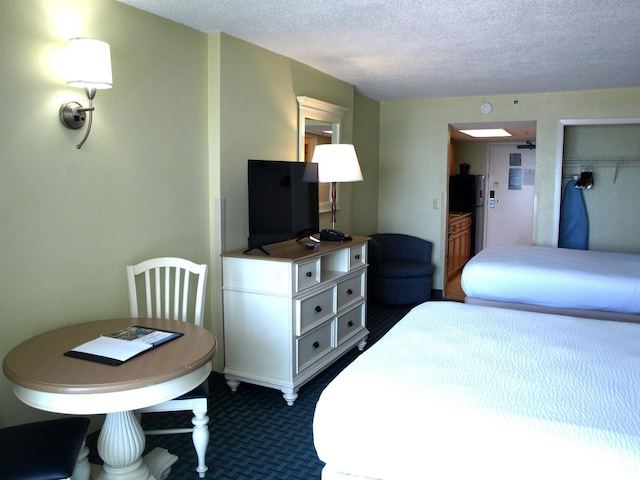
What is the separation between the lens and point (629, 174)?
574 cm

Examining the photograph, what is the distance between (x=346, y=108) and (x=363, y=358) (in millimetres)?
3273

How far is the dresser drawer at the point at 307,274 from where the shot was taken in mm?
3312

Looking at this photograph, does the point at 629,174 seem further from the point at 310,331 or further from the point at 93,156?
the point at 93,156

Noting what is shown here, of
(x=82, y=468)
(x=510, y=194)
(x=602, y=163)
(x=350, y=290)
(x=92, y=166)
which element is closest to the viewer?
(x=82, y=468)

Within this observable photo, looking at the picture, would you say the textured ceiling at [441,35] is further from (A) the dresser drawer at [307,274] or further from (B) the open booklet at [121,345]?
(B) the open booklet at [121,345]

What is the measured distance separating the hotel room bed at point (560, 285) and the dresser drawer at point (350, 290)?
788 mm

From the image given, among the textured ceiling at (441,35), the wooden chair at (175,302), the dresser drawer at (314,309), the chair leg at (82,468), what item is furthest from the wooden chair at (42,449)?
the textured ceiling at (441,35)

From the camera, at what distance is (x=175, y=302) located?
289 cm

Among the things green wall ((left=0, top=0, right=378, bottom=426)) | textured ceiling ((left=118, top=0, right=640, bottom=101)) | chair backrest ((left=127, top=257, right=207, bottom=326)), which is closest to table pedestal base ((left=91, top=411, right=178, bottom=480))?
green wall ((left=0, top=0, right=378, bottom=426))

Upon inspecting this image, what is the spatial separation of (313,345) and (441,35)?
213 centimetres

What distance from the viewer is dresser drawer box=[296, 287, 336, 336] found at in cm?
334

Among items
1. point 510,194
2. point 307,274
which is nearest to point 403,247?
point 307,274

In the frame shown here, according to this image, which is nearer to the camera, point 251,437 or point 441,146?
point 251,437

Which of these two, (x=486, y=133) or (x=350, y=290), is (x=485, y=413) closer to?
(x=350, y=290)
